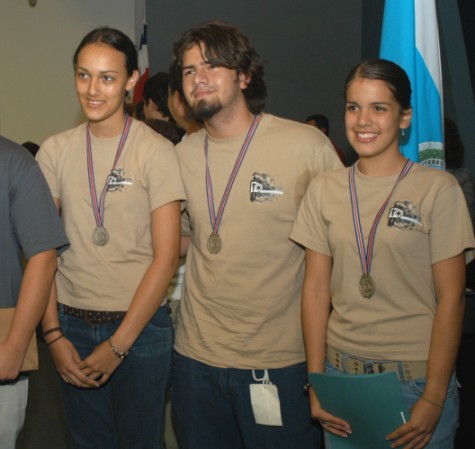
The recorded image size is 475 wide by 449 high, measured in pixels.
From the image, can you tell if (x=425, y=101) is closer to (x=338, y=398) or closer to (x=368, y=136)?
(x=368, y=136)

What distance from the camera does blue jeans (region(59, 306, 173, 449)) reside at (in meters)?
2.22

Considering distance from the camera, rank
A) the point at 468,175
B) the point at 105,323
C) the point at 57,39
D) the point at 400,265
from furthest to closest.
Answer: the point at 57,39 → the point at 468,175 → the point at 105,323 → the point at 400,265

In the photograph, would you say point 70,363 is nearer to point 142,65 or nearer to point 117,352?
point 117,352

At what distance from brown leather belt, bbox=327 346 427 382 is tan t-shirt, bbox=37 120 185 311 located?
0.69 m

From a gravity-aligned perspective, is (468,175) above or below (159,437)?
above

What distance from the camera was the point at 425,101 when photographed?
248cm

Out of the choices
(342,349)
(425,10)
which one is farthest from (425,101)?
(342,349)

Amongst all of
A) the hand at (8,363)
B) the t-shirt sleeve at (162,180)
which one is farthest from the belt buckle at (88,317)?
the t-shirt sleeve at (162,180)

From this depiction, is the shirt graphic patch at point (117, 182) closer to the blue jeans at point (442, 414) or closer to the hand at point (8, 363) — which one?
the hand at point (8, 363)

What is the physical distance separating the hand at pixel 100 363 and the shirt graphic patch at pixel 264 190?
66cm

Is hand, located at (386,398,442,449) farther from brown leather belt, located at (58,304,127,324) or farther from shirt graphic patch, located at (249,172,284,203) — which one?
brown leather belt, located at (58,304,127,324)

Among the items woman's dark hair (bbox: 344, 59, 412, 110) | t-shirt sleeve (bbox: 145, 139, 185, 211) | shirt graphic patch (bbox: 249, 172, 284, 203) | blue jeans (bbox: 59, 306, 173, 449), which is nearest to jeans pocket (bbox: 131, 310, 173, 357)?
blue jeans (bbox: 59, 306, 173, 449)

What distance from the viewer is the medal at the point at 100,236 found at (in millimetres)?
2205

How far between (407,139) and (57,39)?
6.24 metres
